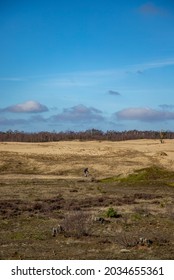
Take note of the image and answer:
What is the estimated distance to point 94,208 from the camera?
92.4 feet

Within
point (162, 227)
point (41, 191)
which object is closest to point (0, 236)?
point (162, 227)

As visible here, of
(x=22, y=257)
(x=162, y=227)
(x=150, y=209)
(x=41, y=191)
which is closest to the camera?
(x=22, y=257)

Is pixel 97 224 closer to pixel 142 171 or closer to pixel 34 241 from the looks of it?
pixel 34 241

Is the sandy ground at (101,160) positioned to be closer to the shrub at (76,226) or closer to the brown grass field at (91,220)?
the brown grass field at (91,220)

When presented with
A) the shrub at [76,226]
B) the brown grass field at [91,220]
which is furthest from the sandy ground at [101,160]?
the shrub at [76,226]

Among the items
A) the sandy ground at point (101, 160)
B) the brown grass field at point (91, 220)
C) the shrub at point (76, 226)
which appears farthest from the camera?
the sandy ground at point (101, 160)

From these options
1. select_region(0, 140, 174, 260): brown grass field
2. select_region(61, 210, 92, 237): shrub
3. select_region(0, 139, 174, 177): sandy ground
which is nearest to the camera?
select_region(0, 140, 174, 260): brown grass field

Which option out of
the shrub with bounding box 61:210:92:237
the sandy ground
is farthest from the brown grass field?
the sandy ground

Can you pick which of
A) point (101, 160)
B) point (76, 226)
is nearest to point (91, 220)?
point (76, 226)

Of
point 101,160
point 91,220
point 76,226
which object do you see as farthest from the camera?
point 101,160

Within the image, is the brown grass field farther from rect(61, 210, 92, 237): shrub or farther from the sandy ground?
the sandy ground

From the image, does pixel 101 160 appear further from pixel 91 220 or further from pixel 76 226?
pixel 76 226

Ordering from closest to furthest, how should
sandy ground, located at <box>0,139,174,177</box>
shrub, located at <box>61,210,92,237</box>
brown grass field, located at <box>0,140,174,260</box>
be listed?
brown grass field, located at <box>0,140,174,260</box> < shrub, located at <box>61,210,92,237</box> < sandy ground, located at <box>0,139,174,177</box>
